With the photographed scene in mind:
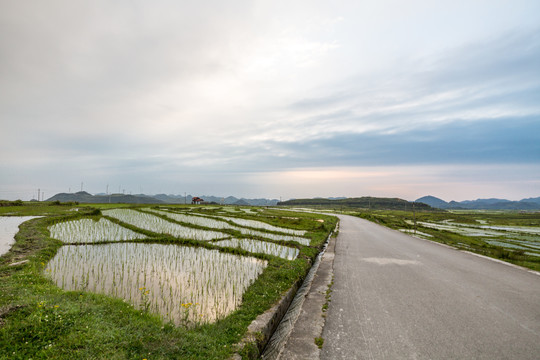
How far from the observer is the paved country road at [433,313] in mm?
4051

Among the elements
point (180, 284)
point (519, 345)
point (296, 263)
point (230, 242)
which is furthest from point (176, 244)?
point (519, 345)

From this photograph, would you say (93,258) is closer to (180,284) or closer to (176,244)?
(176,244)

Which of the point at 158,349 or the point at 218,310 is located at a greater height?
the point at 158,349

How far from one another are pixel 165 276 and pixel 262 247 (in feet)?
19.5

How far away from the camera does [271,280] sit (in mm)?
7609

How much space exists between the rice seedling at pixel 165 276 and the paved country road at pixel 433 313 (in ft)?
9.45

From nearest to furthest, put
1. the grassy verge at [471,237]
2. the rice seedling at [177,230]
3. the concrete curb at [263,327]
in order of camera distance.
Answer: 1. the concrete curb at [263,327]
2. the grassy verge at [471,237]
3. the rice seedling at [177,230]

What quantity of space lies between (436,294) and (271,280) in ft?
15.1

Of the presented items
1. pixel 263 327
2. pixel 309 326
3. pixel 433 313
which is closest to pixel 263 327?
pixel 263 327

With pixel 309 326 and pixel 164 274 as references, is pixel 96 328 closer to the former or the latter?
pixel 309 326

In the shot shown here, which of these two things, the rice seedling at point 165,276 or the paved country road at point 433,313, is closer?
the paved country road at point 433,313

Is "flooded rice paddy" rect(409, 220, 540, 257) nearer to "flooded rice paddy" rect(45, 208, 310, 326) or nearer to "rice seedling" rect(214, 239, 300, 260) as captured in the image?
"rice seedling" rect(214, 239, 300, 260)

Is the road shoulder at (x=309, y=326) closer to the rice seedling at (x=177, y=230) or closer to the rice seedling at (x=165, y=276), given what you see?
the rice seedling at (x=165, y=276)

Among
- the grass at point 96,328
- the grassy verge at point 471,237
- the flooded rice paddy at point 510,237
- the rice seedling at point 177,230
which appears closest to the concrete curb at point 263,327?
the grass at point 96,328
